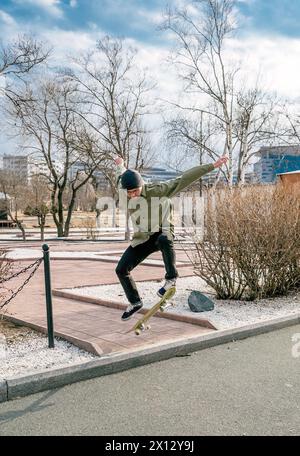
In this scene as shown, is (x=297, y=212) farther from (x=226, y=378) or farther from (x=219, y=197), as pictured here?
(x=226, y=378)

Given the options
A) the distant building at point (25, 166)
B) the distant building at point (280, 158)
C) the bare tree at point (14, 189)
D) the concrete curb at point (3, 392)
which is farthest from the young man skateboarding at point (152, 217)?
the bare tree at point (14, 189)

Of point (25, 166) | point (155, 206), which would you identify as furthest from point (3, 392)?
point (25, 166)

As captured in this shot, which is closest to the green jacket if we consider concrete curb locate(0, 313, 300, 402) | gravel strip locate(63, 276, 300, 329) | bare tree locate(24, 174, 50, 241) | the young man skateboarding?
the young man skateboarding

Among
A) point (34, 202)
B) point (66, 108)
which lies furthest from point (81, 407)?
point (34, 202)

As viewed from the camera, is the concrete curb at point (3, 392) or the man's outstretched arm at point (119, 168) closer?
the concrete curb at point (3, 392)

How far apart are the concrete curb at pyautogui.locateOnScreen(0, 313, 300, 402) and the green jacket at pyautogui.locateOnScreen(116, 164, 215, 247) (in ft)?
4.19

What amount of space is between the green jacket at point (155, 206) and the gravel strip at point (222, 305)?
5.48 feet

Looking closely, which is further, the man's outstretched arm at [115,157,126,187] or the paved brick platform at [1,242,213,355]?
the man's outstretched arm at [115,157,126,187]

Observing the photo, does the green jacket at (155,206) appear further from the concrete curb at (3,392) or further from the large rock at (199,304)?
the concrete curb at (3,392)

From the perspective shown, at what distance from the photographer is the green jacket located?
5.32 meters

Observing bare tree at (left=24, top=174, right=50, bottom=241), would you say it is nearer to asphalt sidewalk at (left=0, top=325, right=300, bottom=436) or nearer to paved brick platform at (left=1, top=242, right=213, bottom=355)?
paved brick platform at (left=1, top=242, right=213, bottom=355)

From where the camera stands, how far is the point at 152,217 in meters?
5.32

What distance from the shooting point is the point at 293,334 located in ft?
20.2

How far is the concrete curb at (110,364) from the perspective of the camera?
13.5 feet
